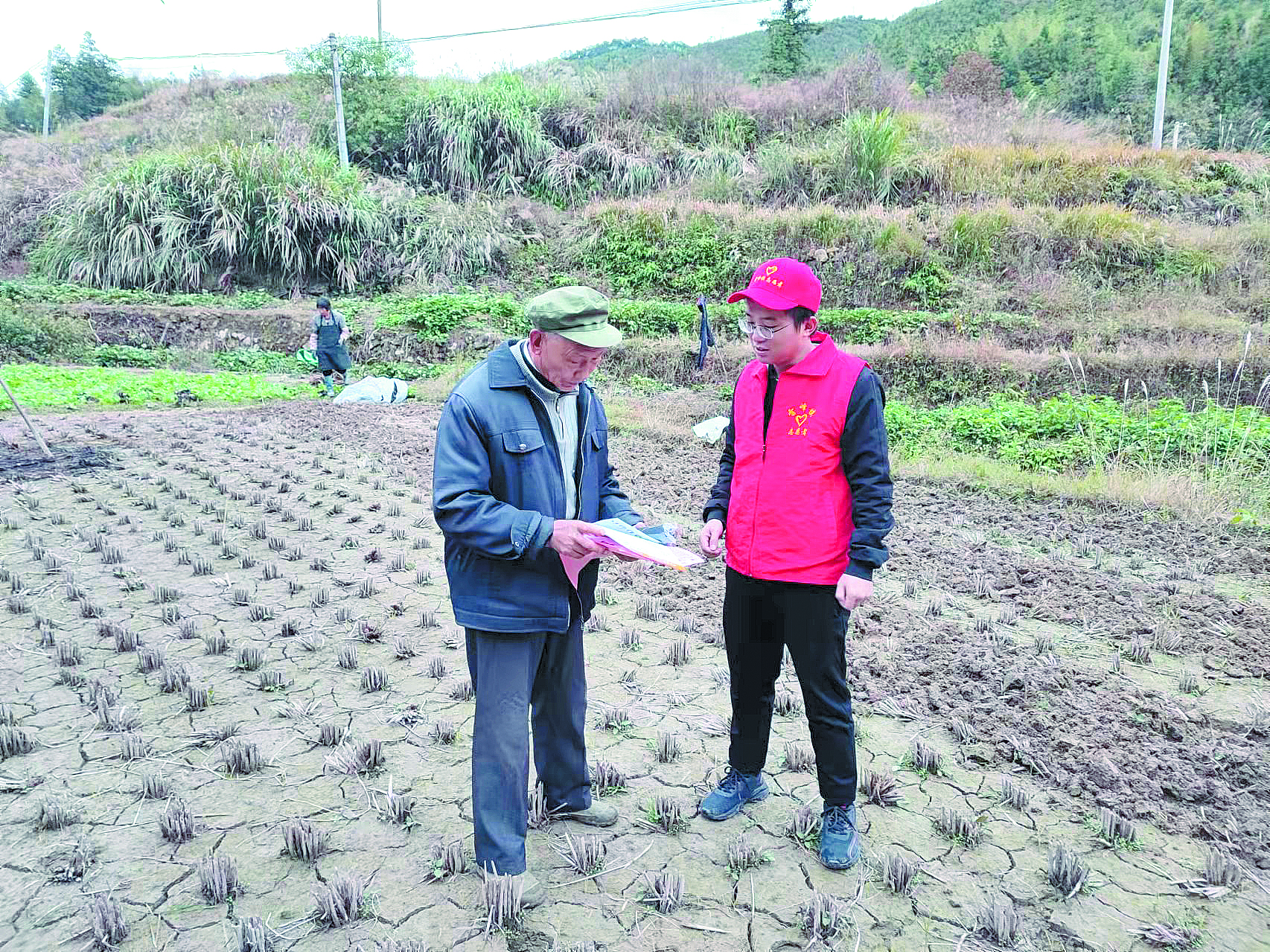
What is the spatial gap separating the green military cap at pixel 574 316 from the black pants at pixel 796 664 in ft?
3.03

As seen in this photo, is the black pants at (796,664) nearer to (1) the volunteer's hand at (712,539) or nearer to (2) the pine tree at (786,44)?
(1) the volunteer's hand at (712,539)

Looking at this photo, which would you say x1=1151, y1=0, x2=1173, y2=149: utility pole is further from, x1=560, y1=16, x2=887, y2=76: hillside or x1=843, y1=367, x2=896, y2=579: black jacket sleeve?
x1=560, y1=16, x2=887, y2=76: hillside

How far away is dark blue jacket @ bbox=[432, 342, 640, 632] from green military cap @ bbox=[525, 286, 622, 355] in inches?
7.5

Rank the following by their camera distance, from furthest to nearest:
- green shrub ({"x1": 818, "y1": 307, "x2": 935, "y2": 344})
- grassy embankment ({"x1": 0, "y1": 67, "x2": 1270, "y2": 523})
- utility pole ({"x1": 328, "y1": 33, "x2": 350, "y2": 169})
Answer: utility pole ({"x1": 328, "y1": 33, "x2": 350, "y2": 169}) < green shrub ({"x1": 818, "y1": 307, "x2": 935, "y2": 344}) < grassy embankment ({"x1": 0, "y1": 67, "x2": 1270, "y2": 523})

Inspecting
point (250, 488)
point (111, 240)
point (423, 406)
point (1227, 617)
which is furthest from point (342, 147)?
point (1227, 617)

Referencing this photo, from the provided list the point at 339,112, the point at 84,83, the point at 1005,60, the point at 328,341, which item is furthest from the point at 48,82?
the point at 1005,60

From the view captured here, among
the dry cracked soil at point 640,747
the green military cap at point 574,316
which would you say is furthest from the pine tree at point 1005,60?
the green military cap at point 574,316

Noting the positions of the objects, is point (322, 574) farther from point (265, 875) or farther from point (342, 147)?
point (342, 147)

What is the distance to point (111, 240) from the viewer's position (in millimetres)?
18547

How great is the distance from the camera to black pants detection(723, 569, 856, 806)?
2.61 meters

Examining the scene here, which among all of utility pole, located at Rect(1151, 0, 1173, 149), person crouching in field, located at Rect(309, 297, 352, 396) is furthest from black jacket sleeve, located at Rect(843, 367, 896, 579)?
utility pole, located at Rect(1151, 0, 1173, 149)

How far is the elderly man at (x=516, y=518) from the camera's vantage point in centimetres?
236

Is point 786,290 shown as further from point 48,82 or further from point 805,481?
point 48,82

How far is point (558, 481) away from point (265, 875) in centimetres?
153
